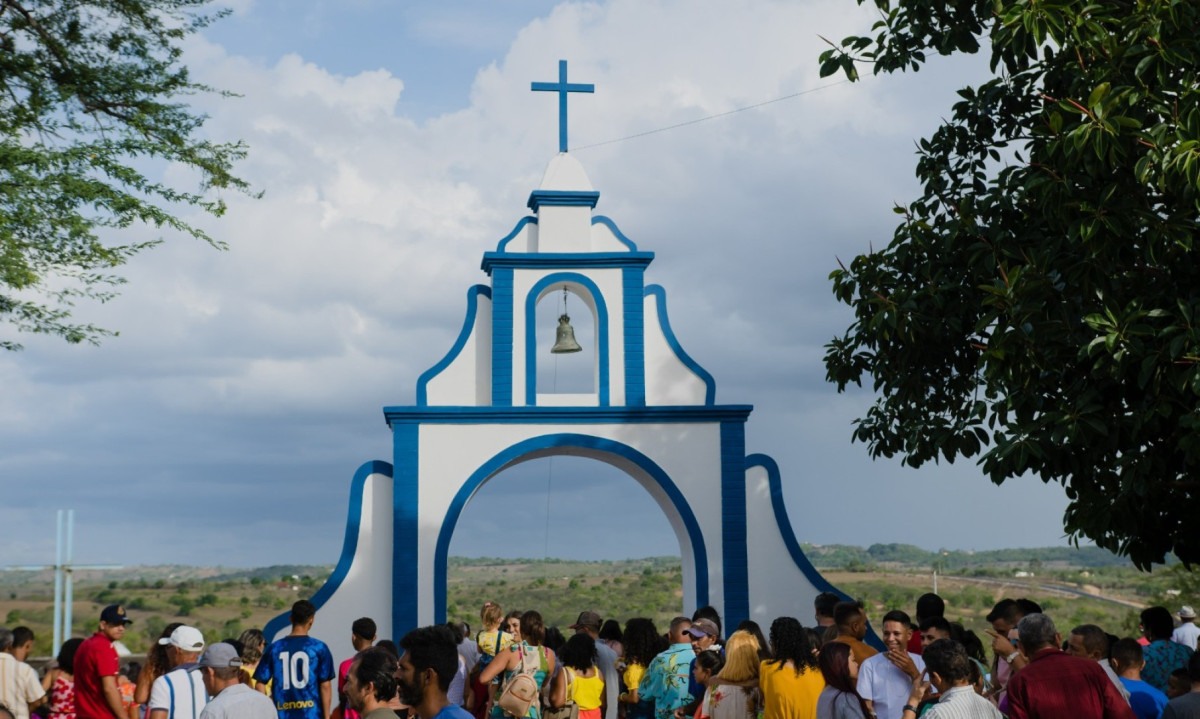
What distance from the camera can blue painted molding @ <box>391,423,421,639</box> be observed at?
15234mm

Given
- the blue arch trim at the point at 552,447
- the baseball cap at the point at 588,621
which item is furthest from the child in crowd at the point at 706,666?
the blue arch trim at the point at 552,447

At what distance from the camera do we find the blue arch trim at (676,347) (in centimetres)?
1616

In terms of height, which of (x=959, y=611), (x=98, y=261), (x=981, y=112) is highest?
(x=981, y=112)

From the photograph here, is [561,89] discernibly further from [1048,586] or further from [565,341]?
[1048,586]

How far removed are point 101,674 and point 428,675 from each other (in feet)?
15.6

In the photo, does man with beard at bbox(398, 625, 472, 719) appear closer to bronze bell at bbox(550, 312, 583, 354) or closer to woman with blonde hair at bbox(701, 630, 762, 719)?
woman with blonde hair at bbox(701, 630, 762, 719)

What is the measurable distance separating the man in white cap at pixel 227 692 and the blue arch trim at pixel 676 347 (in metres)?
9.84

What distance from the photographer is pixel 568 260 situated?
16.1 meters

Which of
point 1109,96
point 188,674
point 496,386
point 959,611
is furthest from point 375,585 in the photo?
point 959,611

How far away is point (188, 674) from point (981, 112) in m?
8.77

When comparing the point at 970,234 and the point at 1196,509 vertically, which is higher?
the point at 970,234

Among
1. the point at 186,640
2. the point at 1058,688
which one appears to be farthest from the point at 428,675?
the point at 1058,688

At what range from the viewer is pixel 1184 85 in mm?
9109

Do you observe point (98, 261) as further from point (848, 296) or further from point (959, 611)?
point (959, 611)
